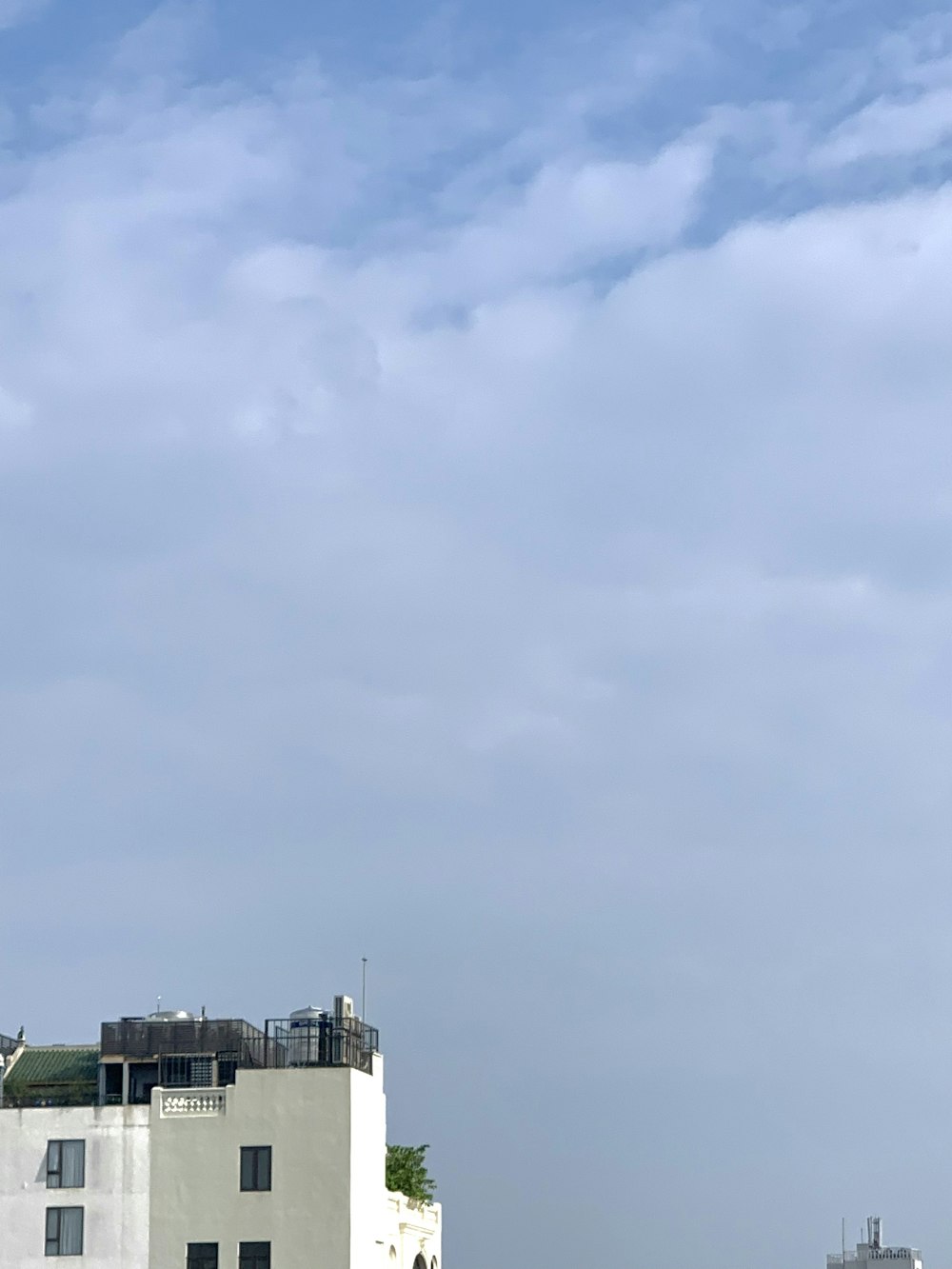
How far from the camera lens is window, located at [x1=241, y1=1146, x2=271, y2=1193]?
8506 cm

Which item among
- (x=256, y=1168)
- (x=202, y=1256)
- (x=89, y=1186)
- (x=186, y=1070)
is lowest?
(x=202, y=1256)

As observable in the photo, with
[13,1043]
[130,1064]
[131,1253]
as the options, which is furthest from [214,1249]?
[13,1043]

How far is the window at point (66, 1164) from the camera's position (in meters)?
86.1

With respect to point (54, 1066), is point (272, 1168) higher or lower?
lower

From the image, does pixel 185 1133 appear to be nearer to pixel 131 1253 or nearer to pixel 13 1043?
pixel 131 1253

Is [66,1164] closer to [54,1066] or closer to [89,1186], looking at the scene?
[89,1186]

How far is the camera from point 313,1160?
279ft

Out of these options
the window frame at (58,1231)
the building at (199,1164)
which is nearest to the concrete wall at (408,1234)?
the building at (199,1164)

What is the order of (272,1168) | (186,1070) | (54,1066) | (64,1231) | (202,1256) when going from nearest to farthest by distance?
(202,1256) → (272,1168) → (64,1231) → (186,1070) → (54,1066)

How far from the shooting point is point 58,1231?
8594 centimetres

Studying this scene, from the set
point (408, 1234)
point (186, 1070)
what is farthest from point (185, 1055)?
point (408, 1234)

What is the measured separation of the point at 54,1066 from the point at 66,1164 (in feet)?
21.3

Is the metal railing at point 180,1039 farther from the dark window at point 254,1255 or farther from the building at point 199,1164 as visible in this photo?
the dark window at point 254,1255

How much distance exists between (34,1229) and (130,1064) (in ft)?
25.5
